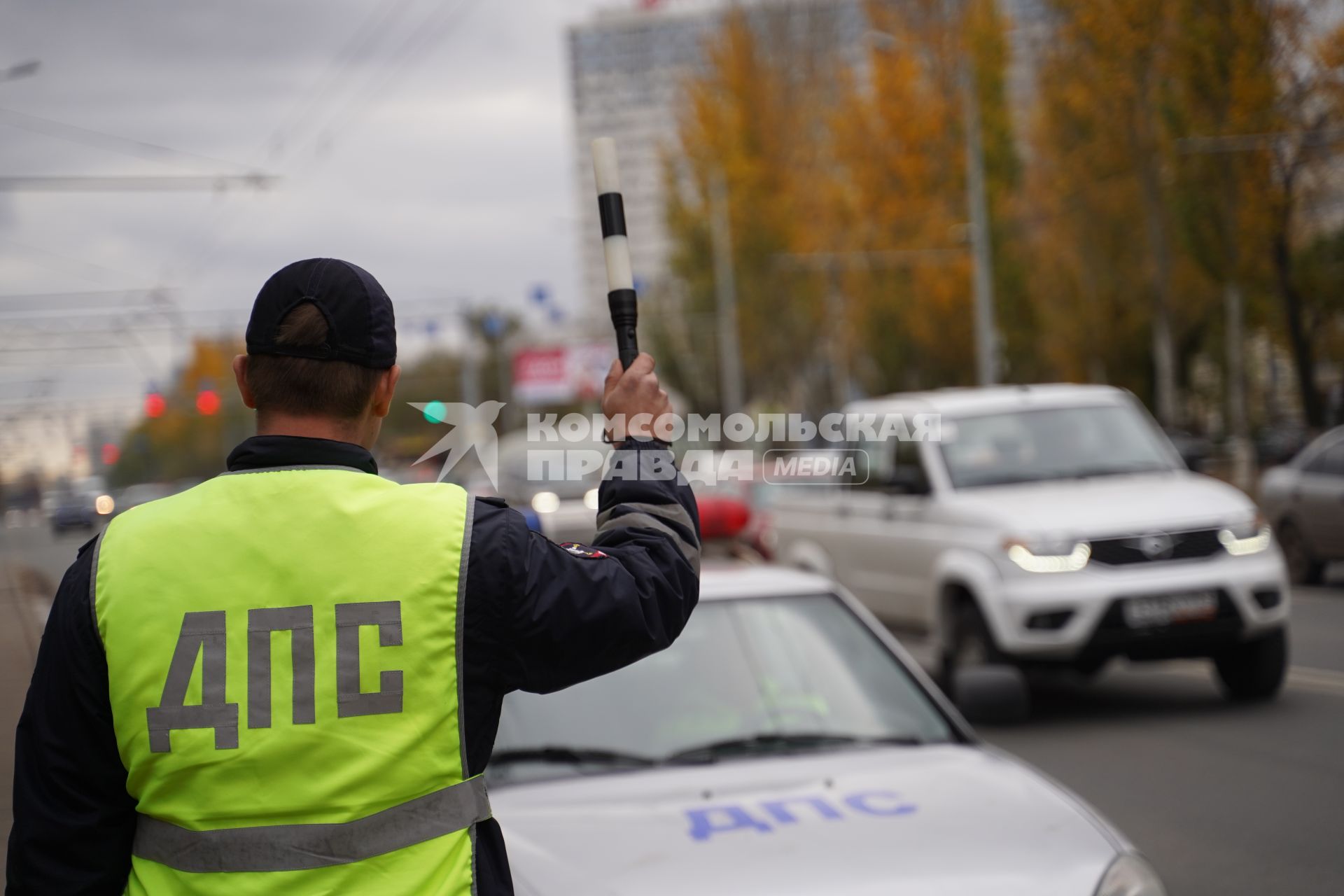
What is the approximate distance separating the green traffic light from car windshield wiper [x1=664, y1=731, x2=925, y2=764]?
1.26 m

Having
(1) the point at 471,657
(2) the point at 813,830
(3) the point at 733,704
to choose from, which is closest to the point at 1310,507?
(3) the point at 733,704

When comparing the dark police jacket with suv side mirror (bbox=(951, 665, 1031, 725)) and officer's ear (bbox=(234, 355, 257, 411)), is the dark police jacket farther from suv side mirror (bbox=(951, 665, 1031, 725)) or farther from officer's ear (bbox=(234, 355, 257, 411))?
suv side mirror (bbox=(951, 665, 1031, 725))

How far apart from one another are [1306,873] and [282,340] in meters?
4.92

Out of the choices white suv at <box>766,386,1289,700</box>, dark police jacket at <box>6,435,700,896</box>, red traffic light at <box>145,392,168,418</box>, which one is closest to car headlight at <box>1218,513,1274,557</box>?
white suv at <box>766,386,1289,700</box>

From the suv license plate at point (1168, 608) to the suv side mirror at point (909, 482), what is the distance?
1753 mm

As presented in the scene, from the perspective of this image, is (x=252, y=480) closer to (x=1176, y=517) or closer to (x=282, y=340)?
(x=282, y=340)

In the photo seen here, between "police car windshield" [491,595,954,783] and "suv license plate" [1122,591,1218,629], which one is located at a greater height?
"police car windshield" [491,595,954,783]

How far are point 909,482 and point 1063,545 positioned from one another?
152cm

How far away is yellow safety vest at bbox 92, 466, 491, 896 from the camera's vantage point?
78.7 inches

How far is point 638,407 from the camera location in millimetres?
2361

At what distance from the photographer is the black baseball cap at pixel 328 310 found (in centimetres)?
213

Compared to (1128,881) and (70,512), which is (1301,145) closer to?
(1128,881)

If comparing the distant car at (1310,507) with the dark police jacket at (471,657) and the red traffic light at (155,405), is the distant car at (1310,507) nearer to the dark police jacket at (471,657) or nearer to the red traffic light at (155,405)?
the red traffic light at (155,405)

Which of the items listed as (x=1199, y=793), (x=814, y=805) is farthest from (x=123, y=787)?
(x=1199, y=793)
